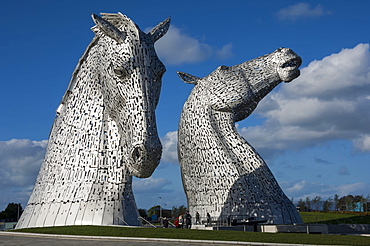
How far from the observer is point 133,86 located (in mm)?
6668

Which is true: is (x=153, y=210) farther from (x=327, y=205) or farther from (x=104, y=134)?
(x=104, y=134)

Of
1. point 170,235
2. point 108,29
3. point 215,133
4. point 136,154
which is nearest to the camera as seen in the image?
point 136,154

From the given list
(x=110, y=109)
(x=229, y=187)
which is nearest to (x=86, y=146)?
(x=110, y=109)

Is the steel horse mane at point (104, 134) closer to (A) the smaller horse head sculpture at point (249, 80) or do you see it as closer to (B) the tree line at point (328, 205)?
(A) the smaller horse head sculpture at point (249, 80)

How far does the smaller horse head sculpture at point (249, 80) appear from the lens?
16.9m

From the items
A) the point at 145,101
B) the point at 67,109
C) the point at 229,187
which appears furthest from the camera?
the point at 229,187

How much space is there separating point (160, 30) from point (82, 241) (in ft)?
12.3

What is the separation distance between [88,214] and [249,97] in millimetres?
10858

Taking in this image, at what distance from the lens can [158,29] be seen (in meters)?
7.54

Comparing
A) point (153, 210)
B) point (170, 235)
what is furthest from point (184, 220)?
point (153, 210)

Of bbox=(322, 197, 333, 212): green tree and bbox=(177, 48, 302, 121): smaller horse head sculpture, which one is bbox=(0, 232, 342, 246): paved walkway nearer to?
bbox=(177, 48, 302, 121): smaller horse head sculpture

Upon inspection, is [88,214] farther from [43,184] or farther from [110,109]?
[110,109]

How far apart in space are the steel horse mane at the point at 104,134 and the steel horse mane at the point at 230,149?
29.0ft

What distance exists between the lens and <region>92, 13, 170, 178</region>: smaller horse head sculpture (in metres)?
6.35
